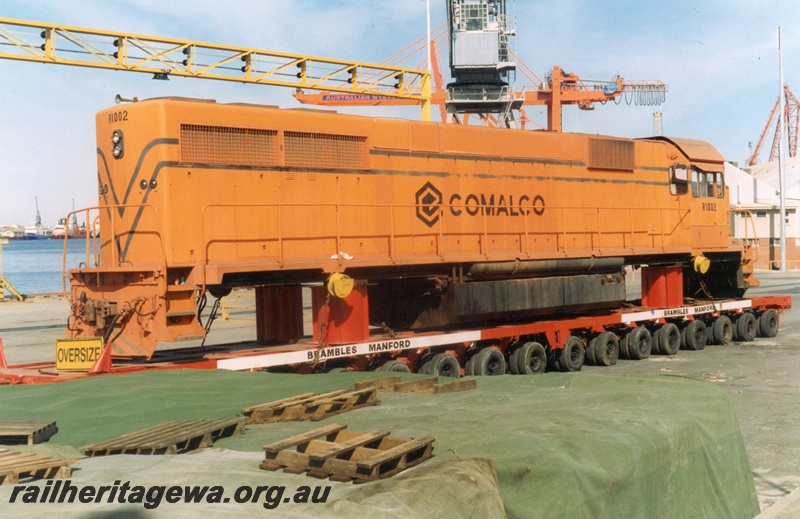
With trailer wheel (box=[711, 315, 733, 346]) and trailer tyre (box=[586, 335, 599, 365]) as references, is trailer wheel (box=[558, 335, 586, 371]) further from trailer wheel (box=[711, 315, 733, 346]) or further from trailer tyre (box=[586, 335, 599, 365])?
trailer wheel (box=[711, 315, 733, 346])

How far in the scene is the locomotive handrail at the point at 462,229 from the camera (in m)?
12.7

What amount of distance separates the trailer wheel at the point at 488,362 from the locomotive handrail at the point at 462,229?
1777 millimetres

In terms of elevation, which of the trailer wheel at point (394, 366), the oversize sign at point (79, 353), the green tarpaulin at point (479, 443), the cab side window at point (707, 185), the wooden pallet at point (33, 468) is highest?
the cab side window at point (707, 185)

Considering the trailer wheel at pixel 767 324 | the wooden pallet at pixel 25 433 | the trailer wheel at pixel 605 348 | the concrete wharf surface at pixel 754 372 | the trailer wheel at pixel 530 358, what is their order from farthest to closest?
1. the trailer wheel at pixel 767 324
2. the trailer wheel at pixel 605 348
3. the trailer wheel at pixel 530 358
4. the concrete wharf surface at pixel 754 372
5. the wooden pallet at pixel 25 433

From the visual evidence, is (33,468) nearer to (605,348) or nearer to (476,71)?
(605,348)

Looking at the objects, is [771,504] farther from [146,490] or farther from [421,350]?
[421,350]

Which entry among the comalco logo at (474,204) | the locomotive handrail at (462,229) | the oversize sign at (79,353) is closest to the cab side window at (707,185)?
the locomotive handrail at (462,229)

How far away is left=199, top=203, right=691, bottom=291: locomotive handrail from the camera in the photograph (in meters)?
12.7

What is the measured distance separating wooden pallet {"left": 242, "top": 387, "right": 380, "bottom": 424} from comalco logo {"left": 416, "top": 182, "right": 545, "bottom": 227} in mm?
7502

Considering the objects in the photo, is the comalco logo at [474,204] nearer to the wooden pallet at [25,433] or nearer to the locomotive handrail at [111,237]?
the locomotive handrail at [111,237]

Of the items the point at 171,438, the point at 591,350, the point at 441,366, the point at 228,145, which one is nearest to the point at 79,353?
the point at 228,145

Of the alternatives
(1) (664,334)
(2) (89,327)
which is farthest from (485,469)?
(1) (664,334)

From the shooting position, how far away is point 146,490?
4711mm

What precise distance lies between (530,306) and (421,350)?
291cm
